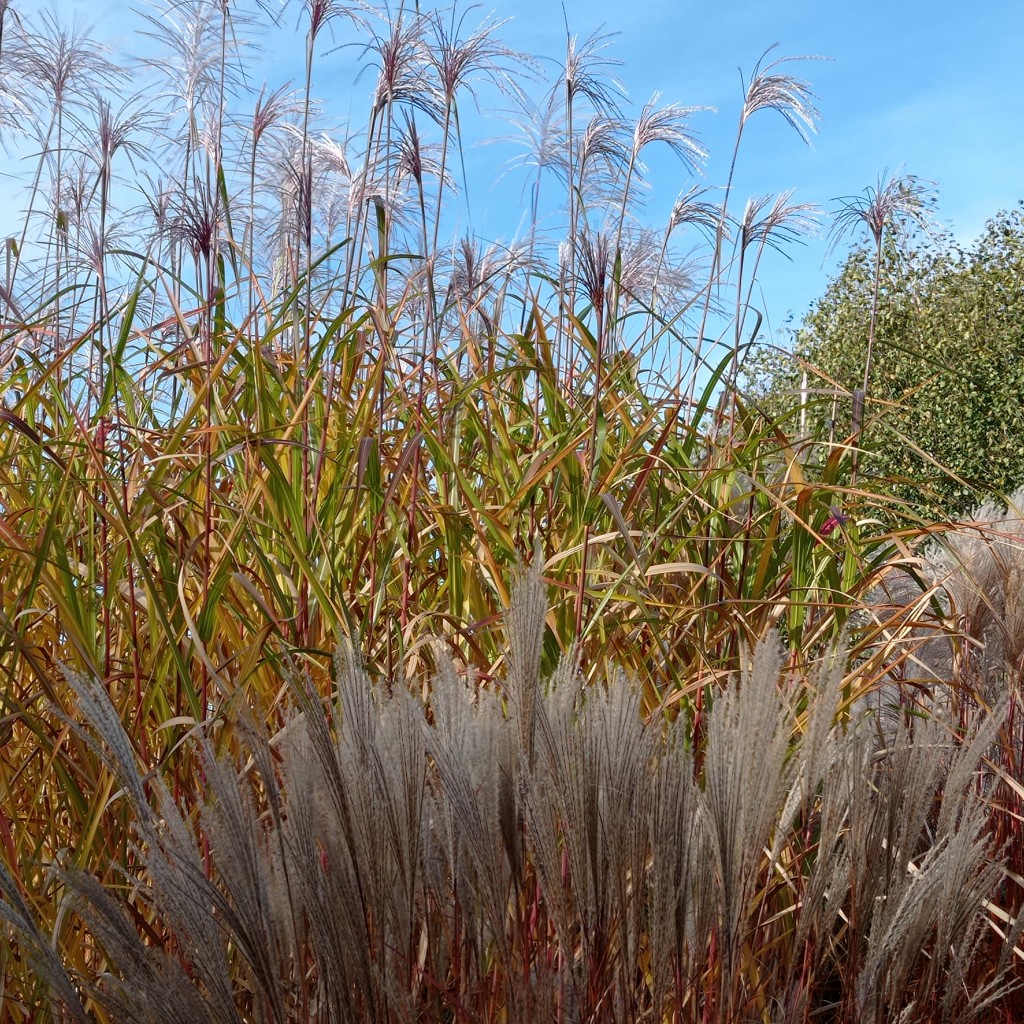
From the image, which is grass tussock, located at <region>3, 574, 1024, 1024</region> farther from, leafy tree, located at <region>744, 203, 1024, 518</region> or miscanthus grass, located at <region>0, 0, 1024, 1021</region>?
leafy tree, located at <region>744, 203, 1024, 518</region>

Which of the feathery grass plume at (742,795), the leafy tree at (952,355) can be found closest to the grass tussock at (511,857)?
the feathery grass plume at (742,795)

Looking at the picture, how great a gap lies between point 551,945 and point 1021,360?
1318 centimetres

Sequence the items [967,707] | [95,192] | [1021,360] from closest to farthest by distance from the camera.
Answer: [967,707]
[95,192]
[1021,360]

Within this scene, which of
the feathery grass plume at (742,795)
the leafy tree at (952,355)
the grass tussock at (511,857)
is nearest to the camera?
the grass tussock at (511,857)

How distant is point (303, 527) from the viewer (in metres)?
1.89

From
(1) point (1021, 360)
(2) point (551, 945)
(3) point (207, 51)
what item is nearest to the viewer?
(2) point (551, 945)

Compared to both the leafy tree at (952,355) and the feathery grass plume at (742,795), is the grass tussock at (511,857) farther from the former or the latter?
the leafy tree at (952,355)

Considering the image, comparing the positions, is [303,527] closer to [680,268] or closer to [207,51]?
[207,51]

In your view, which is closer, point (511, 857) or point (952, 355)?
point (511, 857)

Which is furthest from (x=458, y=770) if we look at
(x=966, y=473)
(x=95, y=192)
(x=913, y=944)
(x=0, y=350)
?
(x=966, y=473)

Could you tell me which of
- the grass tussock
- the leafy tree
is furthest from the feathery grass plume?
the leafy tree

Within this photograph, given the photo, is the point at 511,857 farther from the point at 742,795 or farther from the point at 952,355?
the point at 952,355

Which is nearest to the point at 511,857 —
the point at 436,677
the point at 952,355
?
the point at 436,677

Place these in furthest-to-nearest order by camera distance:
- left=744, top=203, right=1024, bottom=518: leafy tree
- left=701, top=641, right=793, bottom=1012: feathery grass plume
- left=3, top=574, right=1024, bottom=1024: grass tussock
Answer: left=744, top=203, right=1024, bottom=518: leafy tree
left=701, top=641, right=793, bottom=1012: feathery grass plume
left=3, top=574, right=1024, bottom=1024: grass tussock
